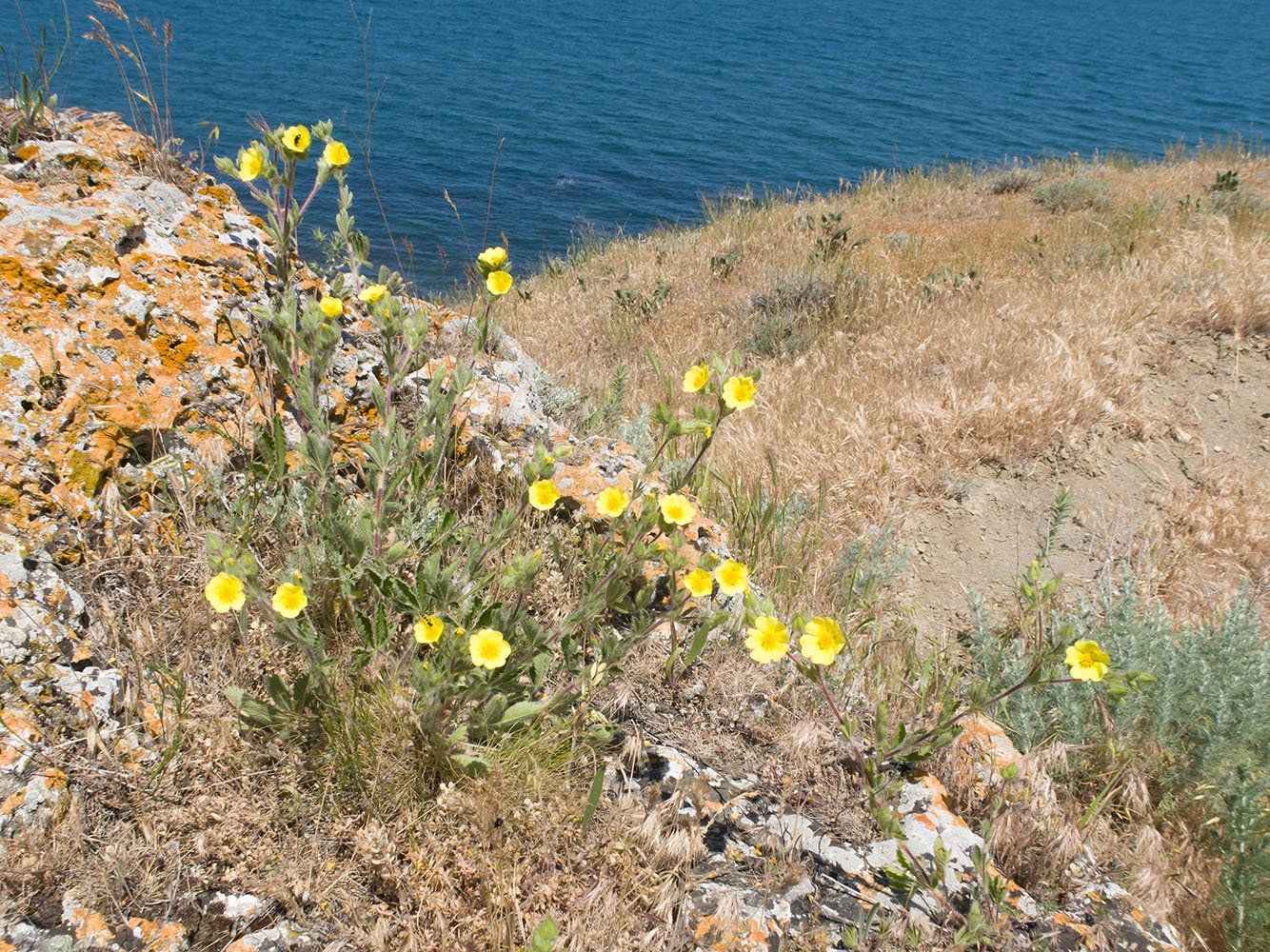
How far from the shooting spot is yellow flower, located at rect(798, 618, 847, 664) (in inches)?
66.9

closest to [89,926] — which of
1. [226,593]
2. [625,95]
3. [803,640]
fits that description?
[226,593]

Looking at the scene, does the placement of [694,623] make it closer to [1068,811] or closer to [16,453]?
[1068,811]

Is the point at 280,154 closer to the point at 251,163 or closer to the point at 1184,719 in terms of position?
the point at 251,163

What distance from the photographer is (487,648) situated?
159 centimetres

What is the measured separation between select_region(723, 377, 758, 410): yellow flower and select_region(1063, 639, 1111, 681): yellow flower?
968 millimetres

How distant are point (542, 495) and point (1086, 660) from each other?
1.35m

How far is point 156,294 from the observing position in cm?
230

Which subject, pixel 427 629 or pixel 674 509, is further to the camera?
pixel 674 509

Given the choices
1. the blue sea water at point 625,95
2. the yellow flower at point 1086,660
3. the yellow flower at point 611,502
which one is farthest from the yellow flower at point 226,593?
the blue sea water at point 625,95

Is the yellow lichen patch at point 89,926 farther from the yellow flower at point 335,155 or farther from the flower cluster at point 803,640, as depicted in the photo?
the yellow flower at point 335,155

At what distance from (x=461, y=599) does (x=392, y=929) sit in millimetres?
687

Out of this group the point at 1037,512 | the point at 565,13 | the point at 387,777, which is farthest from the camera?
the point at 565,13

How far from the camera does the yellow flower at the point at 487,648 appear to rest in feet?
5.10

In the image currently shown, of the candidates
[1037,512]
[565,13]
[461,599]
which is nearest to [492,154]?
[1037,512]
